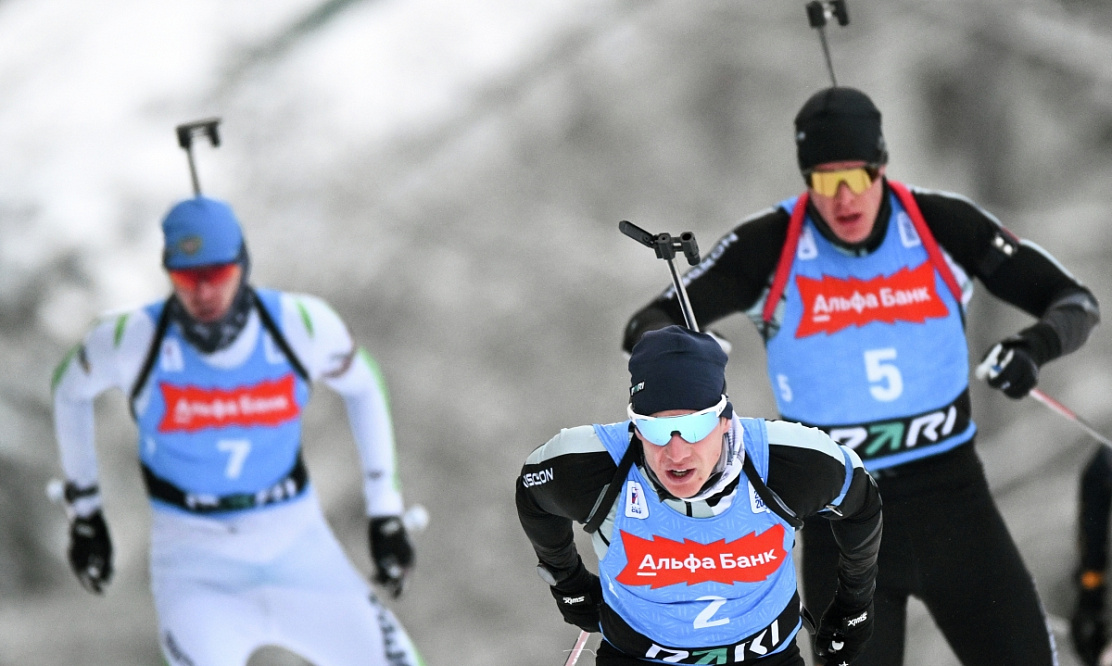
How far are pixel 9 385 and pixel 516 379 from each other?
2514 mm

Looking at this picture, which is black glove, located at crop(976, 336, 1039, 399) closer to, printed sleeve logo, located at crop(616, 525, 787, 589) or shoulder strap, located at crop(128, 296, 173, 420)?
printed sleeve logo, located at crop(616, 525, 787, 589)

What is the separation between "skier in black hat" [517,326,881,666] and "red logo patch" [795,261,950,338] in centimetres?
75

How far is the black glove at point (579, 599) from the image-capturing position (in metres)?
3.10

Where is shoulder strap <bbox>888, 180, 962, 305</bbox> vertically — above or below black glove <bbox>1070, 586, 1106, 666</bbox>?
above

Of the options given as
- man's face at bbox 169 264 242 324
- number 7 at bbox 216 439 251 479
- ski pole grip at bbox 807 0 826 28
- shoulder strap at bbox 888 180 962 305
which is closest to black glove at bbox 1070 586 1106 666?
shoulder strap at bbox 888 180 962 305

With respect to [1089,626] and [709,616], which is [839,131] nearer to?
[709,616]

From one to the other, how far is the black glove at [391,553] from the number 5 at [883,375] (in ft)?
5.11

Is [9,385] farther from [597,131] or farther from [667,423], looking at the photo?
[667,423]

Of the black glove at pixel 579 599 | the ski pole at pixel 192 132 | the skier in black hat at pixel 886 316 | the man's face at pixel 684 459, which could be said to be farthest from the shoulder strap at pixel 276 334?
the man's face at pixel 684 459

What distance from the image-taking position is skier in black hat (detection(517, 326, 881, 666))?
8.64 feet

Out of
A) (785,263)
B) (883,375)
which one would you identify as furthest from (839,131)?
(883,375)

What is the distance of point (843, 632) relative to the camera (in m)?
3.04

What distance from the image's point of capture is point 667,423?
2.59m

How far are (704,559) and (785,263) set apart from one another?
1071 millimetres
